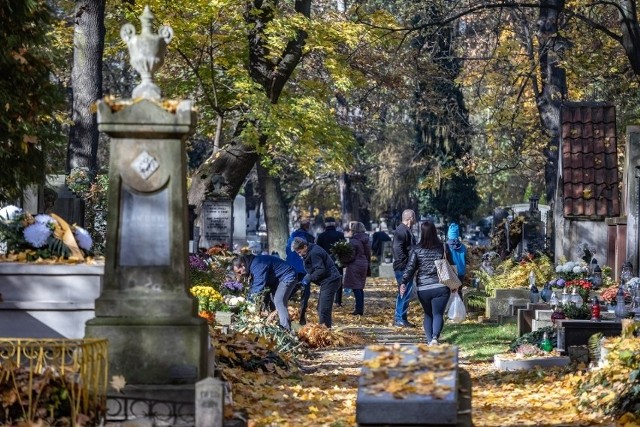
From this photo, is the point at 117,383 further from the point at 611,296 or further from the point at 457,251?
the point at 457,251

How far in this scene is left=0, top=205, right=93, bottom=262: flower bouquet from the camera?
13.6m

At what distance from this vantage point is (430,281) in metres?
19.0

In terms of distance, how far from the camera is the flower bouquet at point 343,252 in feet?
93.9

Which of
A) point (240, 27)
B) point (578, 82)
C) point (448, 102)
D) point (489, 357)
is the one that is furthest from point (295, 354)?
point (448, 102)

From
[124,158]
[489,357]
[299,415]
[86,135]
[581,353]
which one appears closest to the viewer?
[124,158]

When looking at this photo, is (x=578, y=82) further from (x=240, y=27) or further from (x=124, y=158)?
(x=124, y=158)

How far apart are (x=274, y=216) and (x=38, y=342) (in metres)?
29.8

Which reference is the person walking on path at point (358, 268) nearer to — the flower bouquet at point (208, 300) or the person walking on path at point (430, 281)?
the flower bouquet at point (208, 300)

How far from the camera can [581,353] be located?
16.3m

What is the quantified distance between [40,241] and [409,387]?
4921 millimetres

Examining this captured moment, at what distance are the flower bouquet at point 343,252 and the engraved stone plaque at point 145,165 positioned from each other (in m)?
16.5

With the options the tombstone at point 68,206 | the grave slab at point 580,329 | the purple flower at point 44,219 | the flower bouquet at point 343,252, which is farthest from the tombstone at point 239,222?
the purple flower at point 44,219

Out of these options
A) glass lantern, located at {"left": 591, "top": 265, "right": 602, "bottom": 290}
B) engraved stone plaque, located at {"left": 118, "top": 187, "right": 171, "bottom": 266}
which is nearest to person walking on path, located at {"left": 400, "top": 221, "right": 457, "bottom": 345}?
glass lantern, located at {"left": 591, "top": 265, "right": 602, "bottom": 290}

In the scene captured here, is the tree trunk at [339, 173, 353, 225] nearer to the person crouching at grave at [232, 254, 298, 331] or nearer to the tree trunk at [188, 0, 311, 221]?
the tree trunk at [188, 0, 311, 221]
